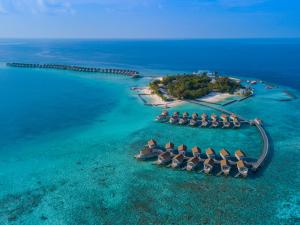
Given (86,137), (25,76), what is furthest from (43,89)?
(86,137)

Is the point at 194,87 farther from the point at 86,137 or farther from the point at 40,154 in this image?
the point at 40,154

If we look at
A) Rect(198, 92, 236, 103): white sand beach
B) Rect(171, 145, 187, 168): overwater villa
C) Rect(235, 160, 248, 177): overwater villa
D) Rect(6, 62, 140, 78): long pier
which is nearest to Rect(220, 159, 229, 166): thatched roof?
Rect(235, 160, 248, 177): overwater villa

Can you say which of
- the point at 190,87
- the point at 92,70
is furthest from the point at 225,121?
the point at 92,70

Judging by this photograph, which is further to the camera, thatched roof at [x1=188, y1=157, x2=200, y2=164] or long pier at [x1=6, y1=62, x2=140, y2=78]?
long pier at [x1=6, y1=62, x2=140, y2=78]

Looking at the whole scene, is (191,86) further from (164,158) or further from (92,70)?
(92,70)

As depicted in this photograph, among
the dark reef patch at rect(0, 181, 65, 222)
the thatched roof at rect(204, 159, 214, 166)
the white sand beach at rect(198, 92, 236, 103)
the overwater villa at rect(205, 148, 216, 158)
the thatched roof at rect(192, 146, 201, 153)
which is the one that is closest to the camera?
the dark reef patch at rect(0, 181, 65, 222)

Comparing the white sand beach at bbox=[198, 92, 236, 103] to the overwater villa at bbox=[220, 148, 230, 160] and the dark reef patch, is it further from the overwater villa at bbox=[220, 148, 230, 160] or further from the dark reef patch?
the dark reef patch
